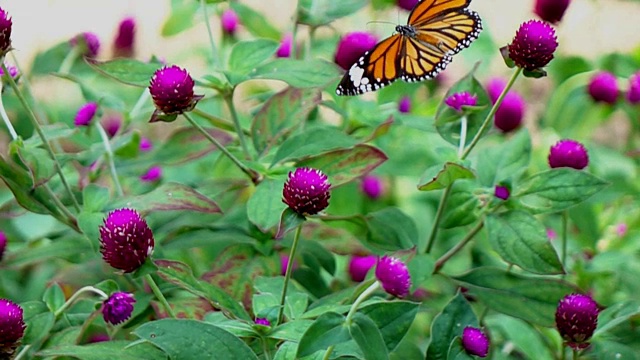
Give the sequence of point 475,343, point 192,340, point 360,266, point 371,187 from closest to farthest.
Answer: point 192,340 → point 475,343 → point 360,266 → point 371,187

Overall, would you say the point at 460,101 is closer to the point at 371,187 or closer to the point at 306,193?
the point at 306,193

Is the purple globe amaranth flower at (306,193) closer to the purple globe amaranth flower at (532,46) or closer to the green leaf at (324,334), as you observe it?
the green leaf at (324,334)

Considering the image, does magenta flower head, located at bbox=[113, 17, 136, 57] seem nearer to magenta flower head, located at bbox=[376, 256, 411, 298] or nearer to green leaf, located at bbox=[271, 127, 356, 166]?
green leaf, located at bbox=[271, 127, 356, 166]

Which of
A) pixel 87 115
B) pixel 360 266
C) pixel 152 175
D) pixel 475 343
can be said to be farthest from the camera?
pixel 152 175

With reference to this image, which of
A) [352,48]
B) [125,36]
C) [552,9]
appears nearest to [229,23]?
[125,36]

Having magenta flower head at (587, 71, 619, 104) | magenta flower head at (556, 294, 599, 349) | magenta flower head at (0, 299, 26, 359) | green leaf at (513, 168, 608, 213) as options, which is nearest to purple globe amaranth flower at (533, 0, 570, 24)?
magenta flower head at (587, 71, 619, 104)

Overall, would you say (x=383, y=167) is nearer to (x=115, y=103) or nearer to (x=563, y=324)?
(x=115, y=103)
